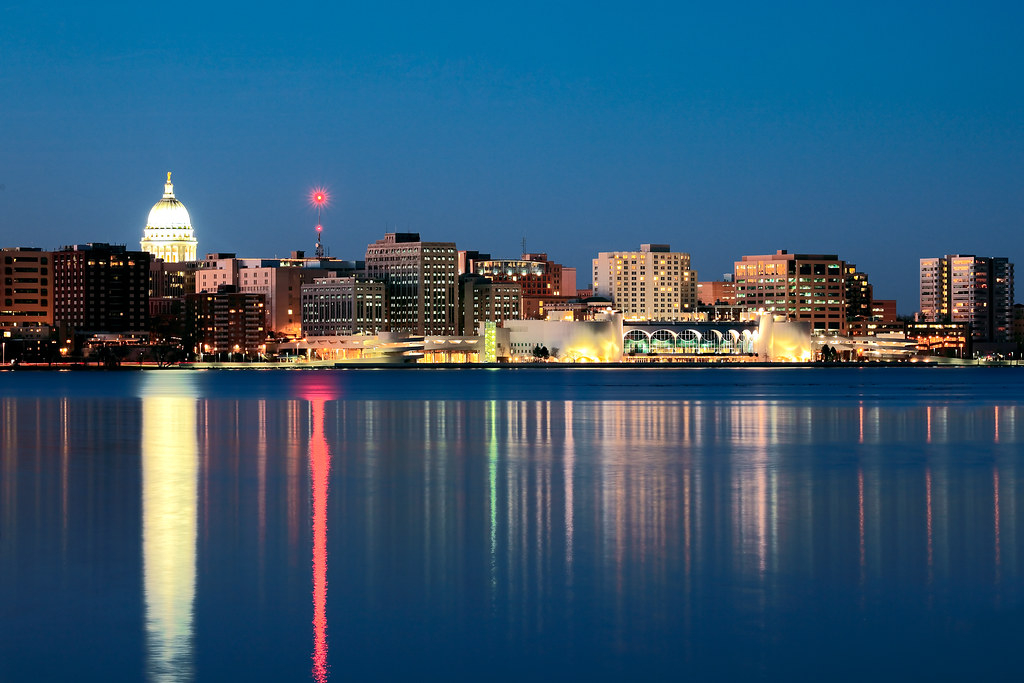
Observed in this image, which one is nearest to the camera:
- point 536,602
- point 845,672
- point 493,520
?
point 845,672

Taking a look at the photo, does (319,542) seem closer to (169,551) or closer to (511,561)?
(169,551)

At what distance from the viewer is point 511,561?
743 inches

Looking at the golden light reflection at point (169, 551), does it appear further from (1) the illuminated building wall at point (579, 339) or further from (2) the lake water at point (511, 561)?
(1) the illuminated building wall at point (579, 339)

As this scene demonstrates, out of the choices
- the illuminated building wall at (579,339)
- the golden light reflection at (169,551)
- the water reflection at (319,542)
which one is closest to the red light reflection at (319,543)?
the water reflection at (319,542)

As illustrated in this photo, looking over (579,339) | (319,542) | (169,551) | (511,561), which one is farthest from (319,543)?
(579,339)

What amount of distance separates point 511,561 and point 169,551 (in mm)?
5047

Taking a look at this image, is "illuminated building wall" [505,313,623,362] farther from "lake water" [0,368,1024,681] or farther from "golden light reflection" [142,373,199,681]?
"lake water" [0,368,1024,681]

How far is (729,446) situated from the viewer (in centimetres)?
4084

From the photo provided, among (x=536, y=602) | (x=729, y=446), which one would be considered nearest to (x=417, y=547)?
(x=536, y=602)

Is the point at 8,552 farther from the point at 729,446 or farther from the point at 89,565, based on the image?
the point at 729,446

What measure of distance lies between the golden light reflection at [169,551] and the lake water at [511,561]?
60 mm

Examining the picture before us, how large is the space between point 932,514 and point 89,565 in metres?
14.0

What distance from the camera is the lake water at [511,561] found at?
44.9 ft

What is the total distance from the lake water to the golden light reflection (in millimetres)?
60
